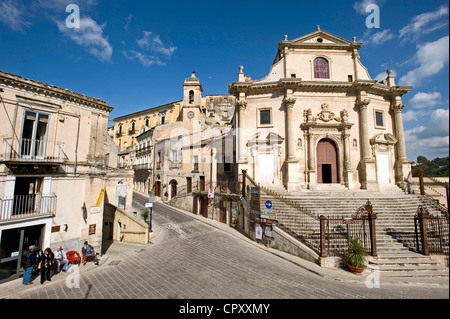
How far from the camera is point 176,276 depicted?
8398mm

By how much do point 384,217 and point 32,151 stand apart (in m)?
18.9

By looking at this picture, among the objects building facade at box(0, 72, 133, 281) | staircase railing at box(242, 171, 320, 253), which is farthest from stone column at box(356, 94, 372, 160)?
building facade at box(0, 72, 133, 281)

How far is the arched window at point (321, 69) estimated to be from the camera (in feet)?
64.5

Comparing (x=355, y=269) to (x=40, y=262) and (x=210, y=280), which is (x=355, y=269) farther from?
(x=40, y=262)

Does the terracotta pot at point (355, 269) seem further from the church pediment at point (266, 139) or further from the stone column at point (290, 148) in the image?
the church pediment at point (266, 139)

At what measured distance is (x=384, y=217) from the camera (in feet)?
41.4

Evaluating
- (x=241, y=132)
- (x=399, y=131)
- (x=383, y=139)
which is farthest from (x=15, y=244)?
(x=399, y=131)

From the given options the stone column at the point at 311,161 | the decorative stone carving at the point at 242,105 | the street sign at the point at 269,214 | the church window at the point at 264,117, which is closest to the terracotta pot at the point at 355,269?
the street sign at the point at 269,214

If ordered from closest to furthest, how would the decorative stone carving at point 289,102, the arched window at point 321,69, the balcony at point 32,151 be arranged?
the balcony at point 32,151 → the decorative stone carving at point 289,102 → the arched window at point 321,69

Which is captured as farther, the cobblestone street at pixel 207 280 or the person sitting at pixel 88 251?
the person sitting at pixel 88 251

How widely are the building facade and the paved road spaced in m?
2.38

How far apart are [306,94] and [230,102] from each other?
28.8 m

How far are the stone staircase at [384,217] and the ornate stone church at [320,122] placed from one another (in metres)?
1.61
